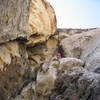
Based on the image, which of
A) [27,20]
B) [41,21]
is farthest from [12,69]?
[41,21]

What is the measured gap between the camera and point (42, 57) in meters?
31.0

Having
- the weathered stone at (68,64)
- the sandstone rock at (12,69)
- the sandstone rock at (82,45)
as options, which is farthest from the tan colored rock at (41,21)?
the weathered stone at (68,64)

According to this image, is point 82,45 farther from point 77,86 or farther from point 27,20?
point 77,86

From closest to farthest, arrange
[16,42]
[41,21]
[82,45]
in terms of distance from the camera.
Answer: [16,42], [82,45], [41,21]

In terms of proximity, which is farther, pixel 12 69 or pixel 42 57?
pixel 42 57

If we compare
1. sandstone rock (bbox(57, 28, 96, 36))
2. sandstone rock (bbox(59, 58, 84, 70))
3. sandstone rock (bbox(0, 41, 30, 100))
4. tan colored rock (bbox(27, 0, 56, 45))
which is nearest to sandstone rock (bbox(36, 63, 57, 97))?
sandstone rock (bbox(59, 58, 84, 70))

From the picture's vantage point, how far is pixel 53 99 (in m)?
18.4

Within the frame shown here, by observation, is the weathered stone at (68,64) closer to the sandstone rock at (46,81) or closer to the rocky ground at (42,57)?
the rocky ground at (42,57)

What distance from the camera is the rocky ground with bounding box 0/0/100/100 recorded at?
17.8 meters

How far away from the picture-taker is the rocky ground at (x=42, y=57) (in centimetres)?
1785

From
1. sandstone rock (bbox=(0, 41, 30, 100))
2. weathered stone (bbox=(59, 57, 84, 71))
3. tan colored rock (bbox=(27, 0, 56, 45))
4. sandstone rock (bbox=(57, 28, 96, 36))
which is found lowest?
sandstone rock (bbox=(0, 41, 30, 100))

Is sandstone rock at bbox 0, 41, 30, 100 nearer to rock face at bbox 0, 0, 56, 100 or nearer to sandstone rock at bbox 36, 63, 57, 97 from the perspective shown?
rock face at bbox 0, 0, 56, 100

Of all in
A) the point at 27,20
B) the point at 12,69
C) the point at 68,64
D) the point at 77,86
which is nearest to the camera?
the point at 77,86

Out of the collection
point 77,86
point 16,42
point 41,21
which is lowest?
point 77,86
